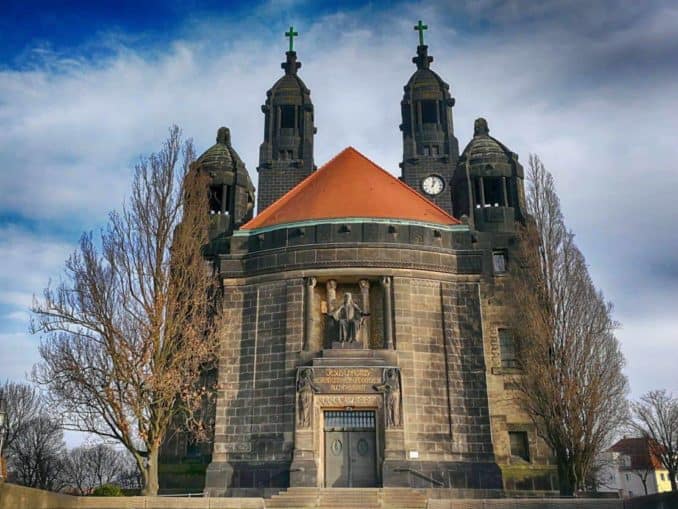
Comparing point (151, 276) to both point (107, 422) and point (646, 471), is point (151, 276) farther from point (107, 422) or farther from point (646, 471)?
point (646, 471)

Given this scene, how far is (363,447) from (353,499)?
10.6 feet

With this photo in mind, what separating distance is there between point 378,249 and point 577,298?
23.6 ft

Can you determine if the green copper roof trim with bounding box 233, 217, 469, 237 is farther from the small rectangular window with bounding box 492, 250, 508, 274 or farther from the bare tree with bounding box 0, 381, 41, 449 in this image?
the bare tree with bounding box 0, 381, 41, 449

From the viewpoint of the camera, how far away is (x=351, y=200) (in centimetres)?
2809

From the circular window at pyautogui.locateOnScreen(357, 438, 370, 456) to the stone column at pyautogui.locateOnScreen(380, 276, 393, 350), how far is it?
3338mm

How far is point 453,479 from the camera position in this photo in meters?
22.9

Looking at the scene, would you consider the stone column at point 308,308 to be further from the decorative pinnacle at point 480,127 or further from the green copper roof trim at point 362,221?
the decorative pinnacle at point 480,127

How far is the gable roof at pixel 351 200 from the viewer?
89.5ft

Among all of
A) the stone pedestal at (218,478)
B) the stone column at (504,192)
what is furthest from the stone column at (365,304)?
the stone column at (504,192)

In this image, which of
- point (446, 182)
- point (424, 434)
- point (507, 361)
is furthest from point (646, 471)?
point (424, 434)

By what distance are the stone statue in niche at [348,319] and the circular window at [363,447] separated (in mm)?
3434

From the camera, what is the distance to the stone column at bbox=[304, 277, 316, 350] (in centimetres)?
2458

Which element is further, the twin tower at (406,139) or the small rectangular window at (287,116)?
the small rectangular window at (287,116)

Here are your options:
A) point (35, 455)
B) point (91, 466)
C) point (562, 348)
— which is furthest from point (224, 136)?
point (91, 466)
